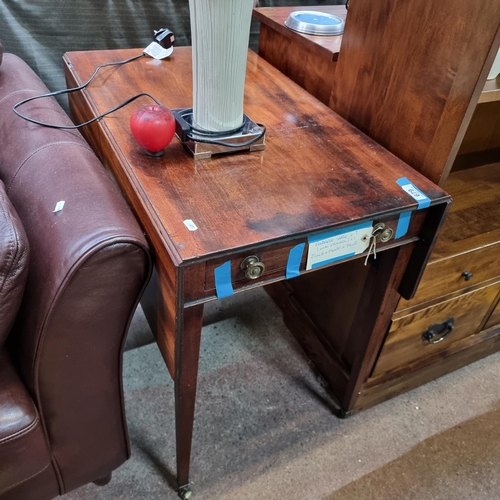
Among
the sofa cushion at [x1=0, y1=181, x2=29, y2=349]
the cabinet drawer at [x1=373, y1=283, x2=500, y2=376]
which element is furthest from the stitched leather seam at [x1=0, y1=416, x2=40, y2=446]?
the cabinet drawer at [x1=373, y1=283, x2=500, y2=376]

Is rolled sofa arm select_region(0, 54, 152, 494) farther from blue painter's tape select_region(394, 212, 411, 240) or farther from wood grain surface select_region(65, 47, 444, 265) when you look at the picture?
blue painter's tape select_region(394, 212, 411, 240)

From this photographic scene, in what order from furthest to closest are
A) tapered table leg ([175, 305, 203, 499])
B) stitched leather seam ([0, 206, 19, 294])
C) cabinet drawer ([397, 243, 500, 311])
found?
cabinet drawer ([397, 243, 500, 311]) < tapered table leg ([175, 305, 203, 499]) < stitched leather seam ([0, 206, 19, 294])

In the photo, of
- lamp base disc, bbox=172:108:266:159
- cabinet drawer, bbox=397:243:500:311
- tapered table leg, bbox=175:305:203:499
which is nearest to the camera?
tapered table leg, bbox=175:305:203:499

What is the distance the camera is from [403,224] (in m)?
0.84

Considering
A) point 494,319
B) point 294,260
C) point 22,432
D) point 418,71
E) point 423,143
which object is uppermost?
point 418,71

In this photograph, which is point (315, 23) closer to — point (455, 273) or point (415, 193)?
point (415, 193)

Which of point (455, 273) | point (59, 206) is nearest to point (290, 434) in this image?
point (455, 273)

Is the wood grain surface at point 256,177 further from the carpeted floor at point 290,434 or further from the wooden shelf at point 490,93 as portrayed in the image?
the carpeted floor at point 290,434

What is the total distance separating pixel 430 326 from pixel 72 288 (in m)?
0.89

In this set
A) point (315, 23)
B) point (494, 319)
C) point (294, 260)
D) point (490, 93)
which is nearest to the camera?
point (294, 260)

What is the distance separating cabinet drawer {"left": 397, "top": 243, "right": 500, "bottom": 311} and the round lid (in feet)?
2.05

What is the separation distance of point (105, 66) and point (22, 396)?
78 cm

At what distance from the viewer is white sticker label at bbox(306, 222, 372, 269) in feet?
2.54

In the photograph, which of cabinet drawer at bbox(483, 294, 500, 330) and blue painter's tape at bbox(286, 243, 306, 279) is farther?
A: cabinet drawer at bbox(483, 294, 500, 330)
